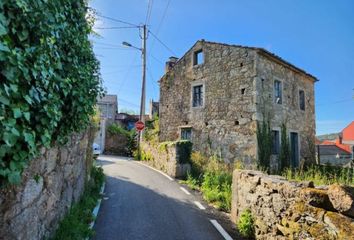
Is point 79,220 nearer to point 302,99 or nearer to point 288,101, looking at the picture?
Result: point 288,101

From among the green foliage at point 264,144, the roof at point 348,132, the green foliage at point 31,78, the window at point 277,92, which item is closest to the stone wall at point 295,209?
the green foliage at point 31,78

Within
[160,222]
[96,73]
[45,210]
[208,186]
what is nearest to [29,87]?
[45,210]

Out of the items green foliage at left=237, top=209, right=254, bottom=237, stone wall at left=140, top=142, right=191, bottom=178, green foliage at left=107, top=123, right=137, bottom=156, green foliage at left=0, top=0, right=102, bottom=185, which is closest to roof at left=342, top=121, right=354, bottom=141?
green foliage at left=107, top=123, right=137, bottom=156

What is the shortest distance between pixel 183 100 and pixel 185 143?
18.7 feet

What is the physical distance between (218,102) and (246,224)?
10232 millimetres

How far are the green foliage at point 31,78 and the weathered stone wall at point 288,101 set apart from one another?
36.9ft

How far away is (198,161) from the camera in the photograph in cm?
1243

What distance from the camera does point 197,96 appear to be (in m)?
16.9

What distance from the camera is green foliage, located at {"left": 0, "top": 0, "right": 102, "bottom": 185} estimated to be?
207 cm

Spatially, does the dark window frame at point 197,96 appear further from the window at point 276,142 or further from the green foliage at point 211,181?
the window at point 276,142

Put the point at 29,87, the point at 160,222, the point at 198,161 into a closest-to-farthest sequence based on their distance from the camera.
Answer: the point at 29,87
the point at 160,222
the point at 198,161

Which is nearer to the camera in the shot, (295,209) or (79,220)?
(295,209)

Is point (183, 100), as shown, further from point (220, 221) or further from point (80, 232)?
point (80, 232)

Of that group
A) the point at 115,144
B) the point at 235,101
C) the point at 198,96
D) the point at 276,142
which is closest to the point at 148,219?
the point at 235,101
